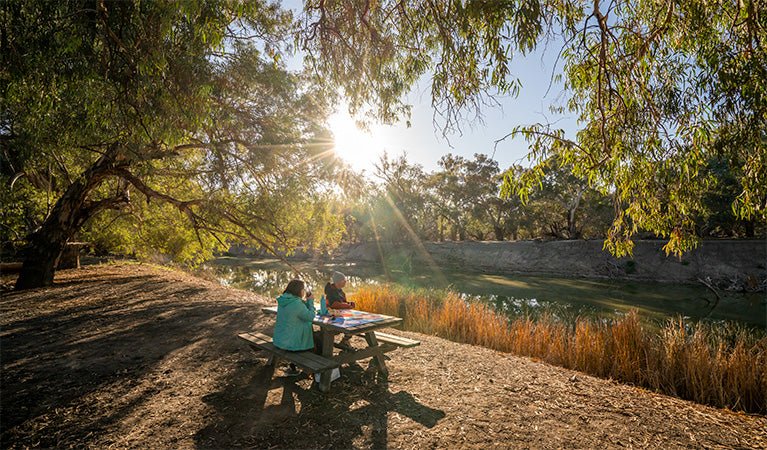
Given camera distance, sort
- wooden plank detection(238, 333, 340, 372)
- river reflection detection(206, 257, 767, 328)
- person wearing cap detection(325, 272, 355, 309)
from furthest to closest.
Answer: river reflection detection(206, 257, 767, 328)
person wearing cap detection(325, 272, 355, 309)
wooden plank detection(238, 333, 340, 372)

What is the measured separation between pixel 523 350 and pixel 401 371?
8.99 ft

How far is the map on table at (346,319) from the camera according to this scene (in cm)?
410

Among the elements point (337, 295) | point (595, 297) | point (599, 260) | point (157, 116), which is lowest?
point (595, 297)

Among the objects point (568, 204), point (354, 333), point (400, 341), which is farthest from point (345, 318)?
point (568, 204)

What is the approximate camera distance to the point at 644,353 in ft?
17.3

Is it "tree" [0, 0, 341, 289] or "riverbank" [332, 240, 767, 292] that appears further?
"riverbank" [332, 240, 767, 292]

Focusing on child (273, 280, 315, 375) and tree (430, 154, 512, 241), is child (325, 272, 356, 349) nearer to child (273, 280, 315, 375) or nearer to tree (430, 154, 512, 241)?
child (273, 280, 315, 375)

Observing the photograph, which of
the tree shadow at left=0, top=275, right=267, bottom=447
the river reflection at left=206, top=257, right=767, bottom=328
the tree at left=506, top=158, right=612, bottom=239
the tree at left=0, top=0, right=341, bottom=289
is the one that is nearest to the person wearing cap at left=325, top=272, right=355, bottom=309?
the tree shadow at left=0, top=275, right=267, bottom=447

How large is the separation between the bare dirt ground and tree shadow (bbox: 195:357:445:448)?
1 cm

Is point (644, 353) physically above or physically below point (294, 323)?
below

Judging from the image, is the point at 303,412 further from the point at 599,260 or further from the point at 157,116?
the point at 599,260

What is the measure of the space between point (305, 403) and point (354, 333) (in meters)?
0.84

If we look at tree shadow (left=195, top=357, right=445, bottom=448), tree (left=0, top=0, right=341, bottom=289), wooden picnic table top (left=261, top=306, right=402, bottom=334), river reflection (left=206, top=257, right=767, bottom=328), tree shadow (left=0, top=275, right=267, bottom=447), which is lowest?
river reflection (left=206, top=257, right=767, bottom=328)

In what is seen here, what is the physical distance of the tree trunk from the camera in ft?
30.3
